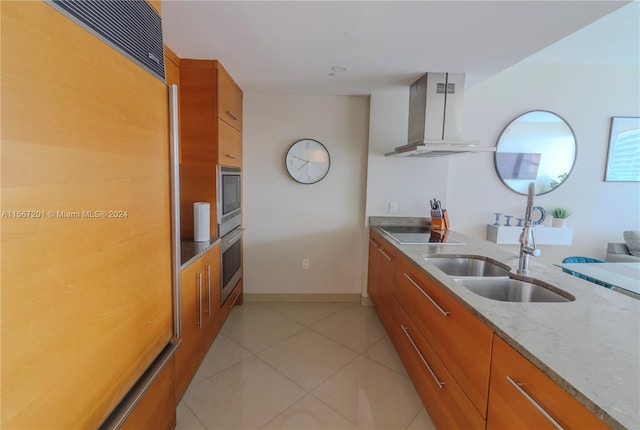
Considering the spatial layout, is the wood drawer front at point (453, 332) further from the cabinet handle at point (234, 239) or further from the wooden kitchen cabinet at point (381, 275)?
the cabinet handle at point (234, 239)

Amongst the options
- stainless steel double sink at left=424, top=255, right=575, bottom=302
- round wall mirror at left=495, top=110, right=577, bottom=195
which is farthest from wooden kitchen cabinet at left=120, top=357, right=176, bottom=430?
round wall mirror at left=495, top=110, right=577, bottom=195

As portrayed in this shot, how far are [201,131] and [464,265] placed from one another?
2157mm

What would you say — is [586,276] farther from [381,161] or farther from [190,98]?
[190,98]

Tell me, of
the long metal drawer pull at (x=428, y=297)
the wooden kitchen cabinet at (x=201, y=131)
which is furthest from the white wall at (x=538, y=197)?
the wooden kitchen cabinet at (x=201, y=131)

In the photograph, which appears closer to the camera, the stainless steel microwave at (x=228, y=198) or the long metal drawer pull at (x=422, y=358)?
the long metal drawer pull at (x=422, y=358)

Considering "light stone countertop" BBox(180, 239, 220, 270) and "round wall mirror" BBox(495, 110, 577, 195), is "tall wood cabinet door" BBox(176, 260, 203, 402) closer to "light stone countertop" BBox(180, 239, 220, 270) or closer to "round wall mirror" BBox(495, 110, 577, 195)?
"light stone countertop" BBox(180, 239, 220, 270)

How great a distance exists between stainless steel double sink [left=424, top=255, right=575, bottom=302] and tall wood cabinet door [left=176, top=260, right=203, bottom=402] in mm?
1493

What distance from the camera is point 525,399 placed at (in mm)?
923

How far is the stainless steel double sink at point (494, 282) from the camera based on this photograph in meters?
1.50

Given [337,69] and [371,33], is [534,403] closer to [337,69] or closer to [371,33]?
[371,33]

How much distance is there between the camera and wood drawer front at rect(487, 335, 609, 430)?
76cm

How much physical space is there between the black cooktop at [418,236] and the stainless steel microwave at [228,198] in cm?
144

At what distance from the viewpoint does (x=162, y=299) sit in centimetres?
133

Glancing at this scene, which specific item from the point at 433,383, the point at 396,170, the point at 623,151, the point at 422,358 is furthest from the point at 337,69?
the point at 623,151
